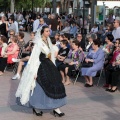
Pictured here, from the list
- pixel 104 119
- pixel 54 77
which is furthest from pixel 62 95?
pixel 104 119

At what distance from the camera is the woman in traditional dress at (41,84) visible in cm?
682

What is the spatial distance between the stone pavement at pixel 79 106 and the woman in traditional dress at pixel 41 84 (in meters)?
0.32

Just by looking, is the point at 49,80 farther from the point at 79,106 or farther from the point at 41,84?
the point at 79,106

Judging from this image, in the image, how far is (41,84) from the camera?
22.5ft

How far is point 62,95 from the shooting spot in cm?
691

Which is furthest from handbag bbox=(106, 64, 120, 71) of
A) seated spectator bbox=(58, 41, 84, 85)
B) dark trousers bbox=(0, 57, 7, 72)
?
dark trousers bbox=(0, 57, 7, 72)

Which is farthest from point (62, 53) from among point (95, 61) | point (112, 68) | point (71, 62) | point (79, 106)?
point (79, 106)

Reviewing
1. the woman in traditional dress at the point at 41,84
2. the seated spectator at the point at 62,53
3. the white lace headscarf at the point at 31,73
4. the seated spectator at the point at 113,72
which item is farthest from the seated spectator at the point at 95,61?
the white lace headscarf at the point at 31,73

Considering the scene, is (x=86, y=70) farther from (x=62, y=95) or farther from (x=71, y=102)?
(x=62, y=95)

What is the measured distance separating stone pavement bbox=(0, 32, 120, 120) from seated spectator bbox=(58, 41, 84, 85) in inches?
13.7

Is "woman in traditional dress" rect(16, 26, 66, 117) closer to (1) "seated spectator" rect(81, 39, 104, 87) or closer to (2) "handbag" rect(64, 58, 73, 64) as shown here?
(1) "seated spectator" rect(81, 39, 104, 87)

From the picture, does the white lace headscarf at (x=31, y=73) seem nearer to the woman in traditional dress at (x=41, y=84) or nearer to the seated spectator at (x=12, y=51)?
the woman in traditional dress at (x=41, y=84)

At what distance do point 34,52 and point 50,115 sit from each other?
1214 millimetres

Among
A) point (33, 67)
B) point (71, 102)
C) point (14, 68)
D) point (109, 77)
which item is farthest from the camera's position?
point (14, 68)
